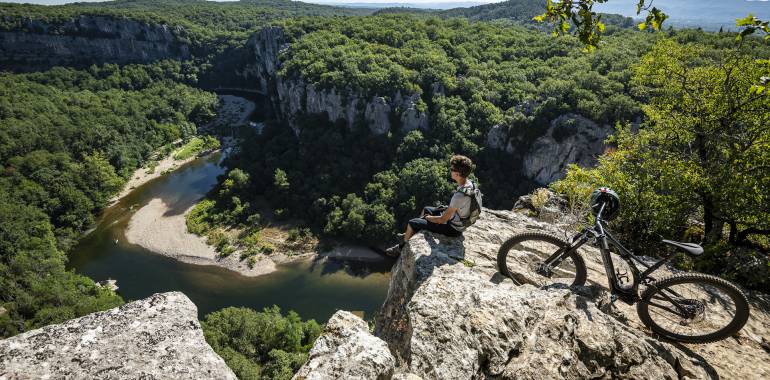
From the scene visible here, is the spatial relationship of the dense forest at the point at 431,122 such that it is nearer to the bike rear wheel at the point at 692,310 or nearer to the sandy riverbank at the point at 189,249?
the sandy riverbank at the point at 189,249

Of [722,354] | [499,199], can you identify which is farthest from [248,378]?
[499,199]

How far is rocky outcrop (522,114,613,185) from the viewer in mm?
44156

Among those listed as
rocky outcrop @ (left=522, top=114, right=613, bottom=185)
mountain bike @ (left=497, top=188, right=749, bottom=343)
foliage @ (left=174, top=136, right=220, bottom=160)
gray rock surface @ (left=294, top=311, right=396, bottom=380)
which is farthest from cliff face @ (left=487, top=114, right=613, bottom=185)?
foliage @ (left=174, top=136, right=220, bottom=160)

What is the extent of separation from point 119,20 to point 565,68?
119m

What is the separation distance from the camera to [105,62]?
333ft

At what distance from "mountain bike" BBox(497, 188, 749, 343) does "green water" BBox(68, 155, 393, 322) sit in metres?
29.3

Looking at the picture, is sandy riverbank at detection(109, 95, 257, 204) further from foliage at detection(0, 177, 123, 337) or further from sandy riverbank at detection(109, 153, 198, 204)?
foliage at detection(0, 177, 123, 337)

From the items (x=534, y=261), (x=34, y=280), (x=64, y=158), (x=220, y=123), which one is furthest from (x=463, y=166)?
(x=220, y=123)

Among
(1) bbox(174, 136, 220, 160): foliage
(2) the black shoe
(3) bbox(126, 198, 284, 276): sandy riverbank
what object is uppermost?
(2) the black shoe

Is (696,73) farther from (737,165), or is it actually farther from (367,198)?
(367,198)

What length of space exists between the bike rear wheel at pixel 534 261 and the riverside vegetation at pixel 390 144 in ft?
9.89

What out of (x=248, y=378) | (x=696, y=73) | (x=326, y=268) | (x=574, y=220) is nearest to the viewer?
(x=574, y=220)

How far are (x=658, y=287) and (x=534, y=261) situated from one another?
1732 mm

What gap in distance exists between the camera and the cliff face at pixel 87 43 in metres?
93.4
